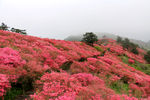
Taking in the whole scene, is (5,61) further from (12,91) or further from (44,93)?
(44,93)

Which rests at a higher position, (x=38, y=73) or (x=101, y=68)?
(x=38, y=73)

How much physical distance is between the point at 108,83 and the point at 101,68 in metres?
2.50

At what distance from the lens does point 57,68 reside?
7.71 m

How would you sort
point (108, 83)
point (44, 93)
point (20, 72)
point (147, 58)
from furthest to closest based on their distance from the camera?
1. point (147, 58)
2. point (108, 83)
3. point (20, 72)
4. point (44, 93)

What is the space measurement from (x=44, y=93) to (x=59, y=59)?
4899mm

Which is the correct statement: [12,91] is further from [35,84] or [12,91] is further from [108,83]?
[108,83]

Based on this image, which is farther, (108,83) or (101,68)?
(101,68)

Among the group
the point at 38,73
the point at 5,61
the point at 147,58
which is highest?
the point at 5,61

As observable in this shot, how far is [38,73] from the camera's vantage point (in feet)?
19.1

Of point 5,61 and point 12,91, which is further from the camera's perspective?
point 5,61

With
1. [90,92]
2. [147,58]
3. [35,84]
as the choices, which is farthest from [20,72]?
[147,58]

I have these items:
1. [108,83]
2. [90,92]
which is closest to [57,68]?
[90,92]

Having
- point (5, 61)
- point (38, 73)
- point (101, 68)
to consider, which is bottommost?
point (101, 68)

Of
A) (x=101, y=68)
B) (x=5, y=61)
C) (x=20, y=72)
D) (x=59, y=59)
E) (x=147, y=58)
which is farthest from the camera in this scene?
(x=147, y=58)
